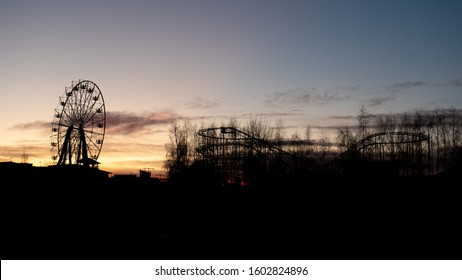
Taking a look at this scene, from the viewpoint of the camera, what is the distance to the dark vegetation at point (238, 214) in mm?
14172

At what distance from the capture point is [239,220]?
2256 centimetres

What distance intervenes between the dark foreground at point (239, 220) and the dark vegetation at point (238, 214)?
0.15 feet

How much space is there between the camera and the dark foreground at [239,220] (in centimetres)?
1405

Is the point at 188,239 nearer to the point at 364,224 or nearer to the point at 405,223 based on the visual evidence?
the point at 364,224

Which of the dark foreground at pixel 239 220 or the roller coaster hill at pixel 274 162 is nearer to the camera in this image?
the dark foreground at pixel 239 220

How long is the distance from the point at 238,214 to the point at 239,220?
2565 millimetres

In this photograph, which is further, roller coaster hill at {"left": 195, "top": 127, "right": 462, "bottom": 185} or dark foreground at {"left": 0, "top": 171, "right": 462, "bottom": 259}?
roller coaster hill at {"left": 195, "top": 127, "right": 462, "bottom": 185}

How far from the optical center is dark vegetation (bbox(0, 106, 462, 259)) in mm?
14172

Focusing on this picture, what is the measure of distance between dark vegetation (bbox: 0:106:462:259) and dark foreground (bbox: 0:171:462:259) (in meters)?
0.05

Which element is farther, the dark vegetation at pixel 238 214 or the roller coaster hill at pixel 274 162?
the roller coaster hill at pixel 274 162

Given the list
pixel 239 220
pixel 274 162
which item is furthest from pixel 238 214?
pixel 274 162

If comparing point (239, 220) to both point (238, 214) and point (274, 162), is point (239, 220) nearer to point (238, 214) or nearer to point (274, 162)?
point (238, 214)
